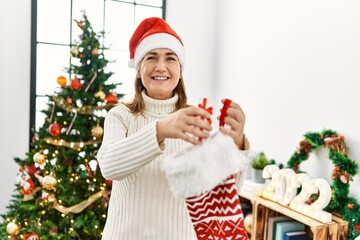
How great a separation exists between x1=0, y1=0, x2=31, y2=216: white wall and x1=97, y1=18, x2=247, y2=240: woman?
1.96 m

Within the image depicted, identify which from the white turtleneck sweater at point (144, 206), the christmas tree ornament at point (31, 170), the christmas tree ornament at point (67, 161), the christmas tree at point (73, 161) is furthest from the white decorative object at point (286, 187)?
the christmas tree ornament at point (31, 170)

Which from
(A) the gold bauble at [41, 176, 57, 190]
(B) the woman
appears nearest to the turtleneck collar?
(B) the woman

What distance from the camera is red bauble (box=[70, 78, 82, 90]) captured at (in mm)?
2135

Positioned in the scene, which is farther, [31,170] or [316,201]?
[31,170]

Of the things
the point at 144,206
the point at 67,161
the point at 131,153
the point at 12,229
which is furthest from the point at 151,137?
the point at 12,229

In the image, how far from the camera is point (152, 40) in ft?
3.65

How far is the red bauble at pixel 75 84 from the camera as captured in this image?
213 cm

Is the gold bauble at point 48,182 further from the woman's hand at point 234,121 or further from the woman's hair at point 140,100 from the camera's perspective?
the woman's hand at point 234,121

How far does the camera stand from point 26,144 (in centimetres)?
285

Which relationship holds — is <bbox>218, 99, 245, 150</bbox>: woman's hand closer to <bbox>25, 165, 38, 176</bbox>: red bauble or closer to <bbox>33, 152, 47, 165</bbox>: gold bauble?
<bbox>33, 152, 47, 165</bbox>: gold bauble

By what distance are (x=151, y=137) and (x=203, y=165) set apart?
0.47 ft

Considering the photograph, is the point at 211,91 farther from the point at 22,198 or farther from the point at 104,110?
the point at 22,198

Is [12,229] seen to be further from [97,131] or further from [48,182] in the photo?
[97,131]

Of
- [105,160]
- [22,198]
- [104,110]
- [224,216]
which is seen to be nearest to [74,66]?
[104,110]
